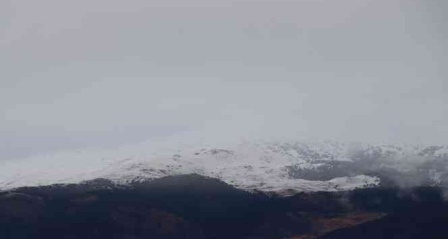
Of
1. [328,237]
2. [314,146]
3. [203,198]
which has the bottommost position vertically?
[328,237]

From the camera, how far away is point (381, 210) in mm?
159250

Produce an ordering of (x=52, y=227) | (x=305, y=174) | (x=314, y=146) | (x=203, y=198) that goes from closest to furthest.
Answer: (x=52, y=227) < (x=203, y=198) < (x=305, y=174) < (x=314, y=146)

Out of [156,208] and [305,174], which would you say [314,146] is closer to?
[305,174]

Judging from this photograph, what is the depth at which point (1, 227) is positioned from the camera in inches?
6088

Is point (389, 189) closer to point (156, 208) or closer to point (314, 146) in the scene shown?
point (314, 146)

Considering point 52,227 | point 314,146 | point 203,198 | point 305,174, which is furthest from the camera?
point 314,146

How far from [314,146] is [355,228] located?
4671 cm

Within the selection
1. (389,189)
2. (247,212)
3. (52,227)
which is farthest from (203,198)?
(389,189)

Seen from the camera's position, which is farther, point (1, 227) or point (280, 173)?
point (280, 173)

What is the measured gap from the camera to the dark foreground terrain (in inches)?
6014

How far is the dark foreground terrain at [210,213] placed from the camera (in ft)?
501

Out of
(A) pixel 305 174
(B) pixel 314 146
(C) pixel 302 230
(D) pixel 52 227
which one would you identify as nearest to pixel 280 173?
(A) pixel 305 174

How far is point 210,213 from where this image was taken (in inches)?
6225

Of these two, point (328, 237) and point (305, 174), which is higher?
point (305, 174)
